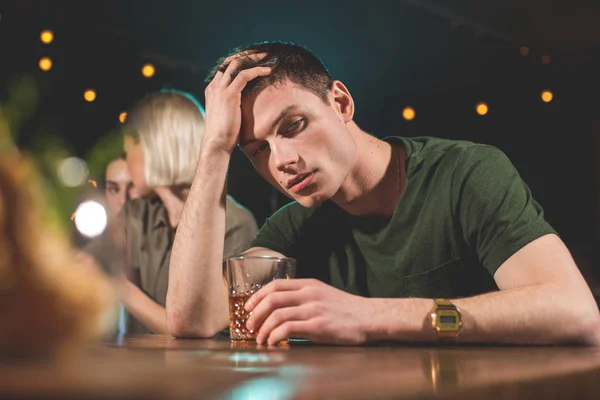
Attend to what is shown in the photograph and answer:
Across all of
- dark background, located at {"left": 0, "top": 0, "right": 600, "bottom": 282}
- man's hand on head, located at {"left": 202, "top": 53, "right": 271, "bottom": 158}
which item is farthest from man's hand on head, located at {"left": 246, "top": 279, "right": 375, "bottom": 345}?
dark background, located at {"left": 0, "top": 0, "right": 600, "bottom": 282}

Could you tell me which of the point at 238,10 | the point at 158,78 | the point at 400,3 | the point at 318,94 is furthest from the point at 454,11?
the point at 318,94

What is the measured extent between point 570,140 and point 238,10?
2.61 metres

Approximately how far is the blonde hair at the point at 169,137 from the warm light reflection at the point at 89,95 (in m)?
2.30

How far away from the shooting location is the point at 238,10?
12.7 ft

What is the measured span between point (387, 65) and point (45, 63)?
246 centimetres

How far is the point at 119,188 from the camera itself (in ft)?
8.94

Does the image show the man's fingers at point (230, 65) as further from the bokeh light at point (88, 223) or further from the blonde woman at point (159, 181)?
the bokeh light at point (88, 223)

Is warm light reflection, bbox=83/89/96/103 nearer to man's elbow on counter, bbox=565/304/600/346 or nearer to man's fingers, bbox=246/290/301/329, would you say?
man's fingers, bbox=246/290/301/329

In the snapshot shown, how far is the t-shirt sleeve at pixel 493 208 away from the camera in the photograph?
4.25 ft

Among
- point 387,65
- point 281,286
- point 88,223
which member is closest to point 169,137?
point 281,286

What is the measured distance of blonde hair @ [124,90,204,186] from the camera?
2402 mm

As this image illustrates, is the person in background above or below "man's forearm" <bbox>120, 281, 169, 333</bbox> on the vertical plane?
above

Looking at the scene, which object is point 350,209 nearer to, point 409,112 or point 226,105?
point 226,105

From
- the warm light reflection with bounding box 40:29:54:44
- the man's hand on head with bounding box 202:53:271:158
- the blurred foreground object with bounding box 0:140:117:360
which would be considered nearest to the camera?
the blurred foreground object with bounding box 0:140:117:360
